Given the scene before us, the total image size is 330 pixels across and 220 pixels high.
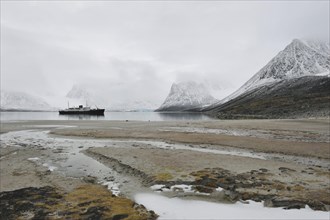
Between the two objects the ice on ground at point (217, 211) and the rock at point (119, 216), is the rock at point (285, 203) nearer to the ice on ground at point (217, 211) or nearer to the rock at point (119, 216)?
the ice on ground at point (217, 211)

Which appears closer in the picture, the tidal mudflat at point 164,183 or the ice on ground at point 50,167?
the tidal mudflat at point 164,183

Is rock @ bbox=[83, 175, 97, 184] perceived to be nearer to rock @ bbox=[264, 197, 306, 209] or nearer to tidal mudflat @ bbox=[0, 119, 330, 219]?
tidal mudflat @ bbox=[0, 119, 330, 219]

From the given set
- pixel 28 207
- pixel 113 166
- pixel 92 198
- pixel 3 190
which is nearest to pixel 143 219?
pixel 92 198

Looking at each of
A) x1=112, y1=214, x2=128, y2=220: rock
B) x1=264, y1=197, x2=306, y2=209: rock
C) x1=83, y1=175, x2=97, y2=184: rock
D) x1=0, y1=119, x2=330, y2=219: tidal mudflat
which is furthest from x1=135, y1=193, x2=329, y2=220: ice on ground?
x1=83, y1=175, x2=97, y2=184: rock

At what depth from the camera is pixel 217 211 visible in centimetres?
1161

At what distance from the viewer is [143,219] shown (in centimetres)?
1069

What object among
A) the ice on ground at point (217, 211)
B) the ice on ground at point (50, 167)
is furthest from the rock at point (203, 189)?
the ice on ground at point (50, 167)

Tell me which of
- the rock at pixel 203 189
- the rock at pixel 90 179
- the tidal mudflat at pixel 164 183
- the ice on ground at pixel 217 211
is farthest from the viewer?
the rock at pixel 90 179

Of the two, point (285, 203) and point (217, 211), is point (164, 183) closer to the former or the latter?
point (217, 211)

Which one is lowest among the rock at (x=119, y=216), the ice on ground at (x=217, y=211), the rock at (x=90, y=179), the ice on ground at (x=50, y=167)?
the ice on ground at (x=217, y=211)

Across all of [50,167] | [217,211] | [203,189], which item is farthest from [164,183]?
[50,167]

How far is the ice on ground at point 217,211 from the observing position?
11.1 meters

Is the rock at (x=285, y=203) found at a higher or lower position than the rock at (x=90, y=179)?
higher

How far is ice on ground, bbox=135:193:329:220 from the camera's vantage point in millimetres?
11055
